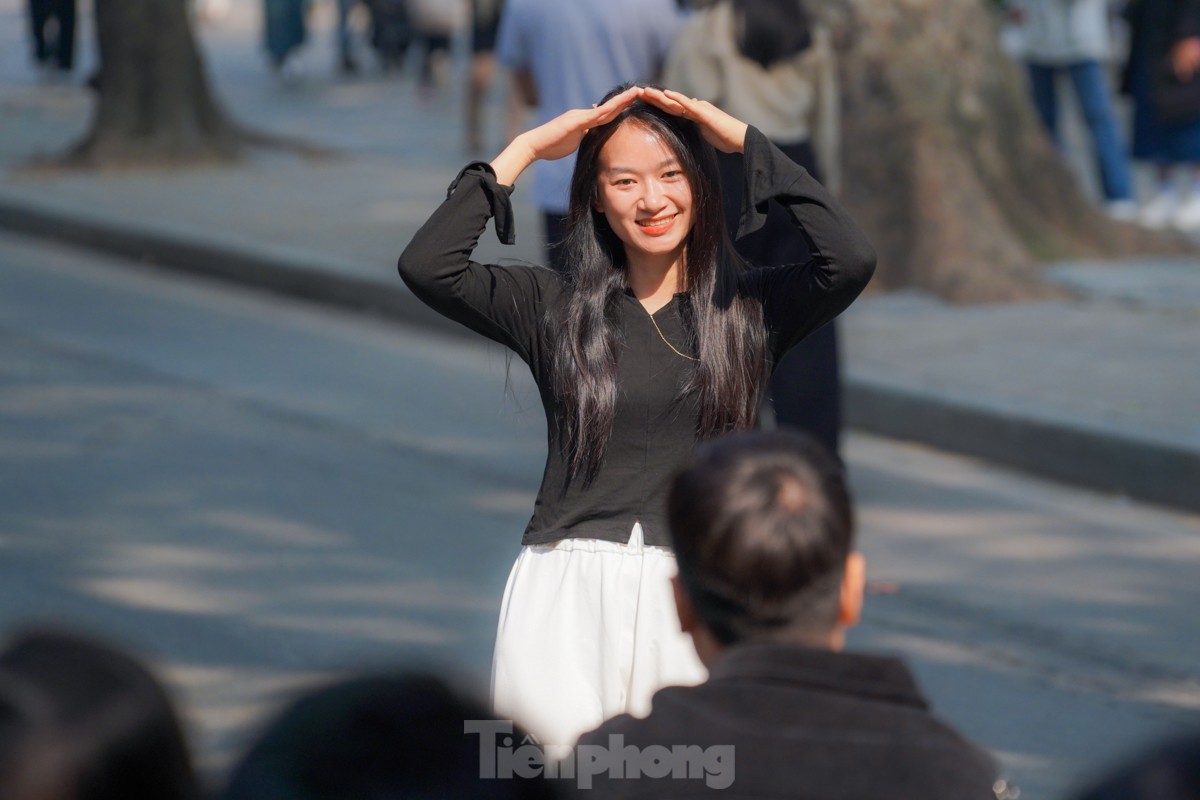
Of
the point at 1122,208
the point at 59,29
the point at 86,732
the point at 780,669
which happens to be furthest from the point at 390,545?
the point at 59,29

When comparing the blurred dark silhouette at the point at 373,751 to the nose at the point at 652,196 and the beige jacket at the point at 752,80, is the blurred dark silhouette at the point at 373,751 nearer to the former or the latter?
the nose at the point at 652,196

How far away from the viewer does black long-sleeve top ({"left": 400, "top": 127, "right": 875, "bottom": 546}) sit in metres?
2.99

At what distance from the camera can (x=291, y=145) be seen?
48.8 ft

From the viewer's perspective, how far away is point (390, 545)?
231 inches

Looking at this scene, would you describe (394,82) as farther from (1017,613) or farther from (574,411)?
(574,411)

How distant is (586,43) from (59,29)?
1524cm

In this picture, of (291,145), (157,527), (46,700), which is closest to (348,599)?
(157,527)

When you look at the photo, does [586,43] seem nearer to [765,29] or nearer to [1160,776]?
[765,29]

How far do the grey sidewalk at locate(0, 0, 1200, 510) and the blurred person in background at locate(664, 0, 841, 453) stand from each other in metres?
1.35

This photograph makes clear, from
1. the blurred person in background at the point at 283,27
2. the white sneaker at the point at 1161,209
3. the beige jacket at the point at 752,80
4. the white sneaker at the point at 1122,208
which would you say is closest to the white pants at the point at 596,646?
the beige jacket at the point at 752,80

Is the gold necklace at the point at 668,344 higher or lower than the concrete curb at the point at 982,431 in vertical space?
higher

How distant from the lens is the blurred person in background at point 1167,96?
1007 centimetres

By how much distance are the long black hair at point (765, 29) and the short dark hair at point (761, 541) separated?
12.9 ft

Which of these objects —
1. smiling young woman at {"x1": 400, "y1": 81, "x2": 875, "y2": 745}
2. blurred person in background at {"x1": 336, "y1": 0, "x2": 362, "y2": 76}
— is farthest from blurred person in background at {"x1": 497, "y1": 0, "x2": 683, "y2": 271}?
blurred person in background at {"x1": 336, "y1": 0, "x2": 362, "y2": 76}
